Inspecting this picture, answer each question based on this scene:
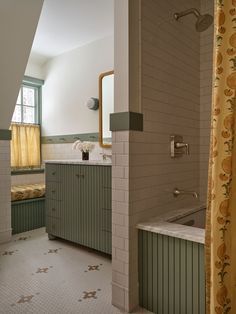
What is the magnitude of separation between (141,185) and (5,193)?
1895 millimetres

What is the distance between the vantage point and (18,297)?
190cm

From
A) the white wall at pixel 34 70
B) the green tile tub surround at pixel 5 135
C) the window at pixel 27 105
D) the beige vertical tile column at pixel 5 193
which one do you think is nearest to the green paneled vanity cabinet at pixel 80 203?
the beige vertical tile column at pixel 5 193

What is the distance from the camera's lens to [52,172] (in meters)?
3.04

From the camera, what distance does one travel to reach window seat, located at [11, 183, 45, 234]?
3.31 m

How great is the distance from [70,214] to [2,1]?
6.82 feet

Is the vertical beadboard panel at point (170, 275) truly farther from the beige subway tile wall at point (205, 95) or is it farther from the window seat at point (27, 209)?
the window seat at point (27, 209)

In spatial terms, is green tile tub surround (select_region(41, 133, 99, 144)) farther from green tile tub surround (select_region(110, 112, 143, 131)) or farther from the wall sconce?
green tile tub surround (select_region(110, 112, 143, 131))

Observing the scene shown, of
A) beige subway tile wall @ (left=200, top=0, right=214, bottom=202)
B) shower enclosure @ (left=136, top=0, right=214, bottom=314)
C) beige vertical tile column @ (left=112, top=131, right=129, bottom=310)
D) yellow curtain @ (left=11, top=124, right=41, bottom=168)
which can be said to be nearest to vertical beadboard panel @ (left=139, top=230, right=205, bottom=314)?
shower enclosure @ (left=136, top=0, right=214, bottom=314)

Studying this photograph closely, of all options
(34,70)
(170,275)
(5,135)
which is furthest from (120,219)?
(34,70)

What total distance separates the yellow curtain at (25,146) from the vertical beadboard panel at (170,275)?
113 inches

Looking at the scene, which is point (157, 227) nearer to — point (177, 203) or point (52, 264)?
point (177, 203)

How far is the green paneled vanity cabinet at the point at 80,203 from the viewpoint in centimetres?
250

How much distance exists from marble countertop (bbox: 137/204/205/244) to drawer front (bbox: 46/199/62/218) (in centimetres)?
140

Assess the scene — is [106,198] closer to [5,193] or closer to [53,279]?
[53,279]
